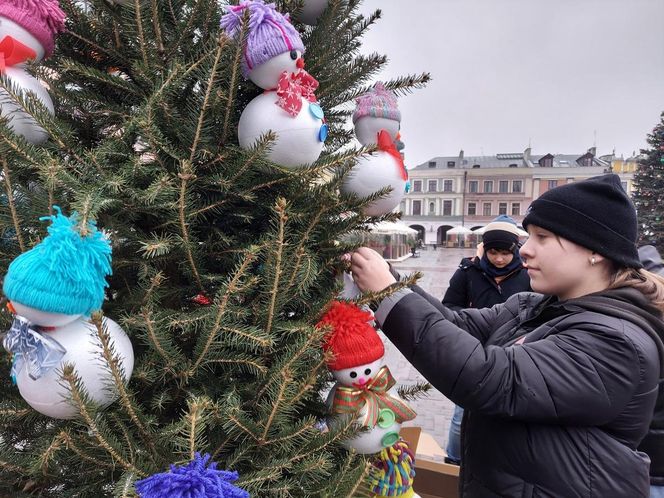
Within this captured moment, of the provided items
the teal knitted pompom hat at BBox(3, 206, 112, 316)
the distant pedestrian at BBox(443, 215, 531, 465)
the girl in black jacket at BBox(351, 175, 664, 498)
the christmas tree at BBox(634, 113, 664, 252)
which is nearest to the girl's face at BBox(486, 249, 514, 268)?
the distant pedestrian at BBox(443, 215, 531, 465)

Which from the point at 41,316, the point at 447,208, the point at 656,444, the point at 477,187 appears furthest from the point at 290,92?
the point at 477,187

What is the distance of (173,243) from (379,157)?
0.56 m

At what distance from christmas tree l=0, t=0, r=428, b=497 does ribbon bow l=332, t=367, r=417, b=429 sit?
8 centimetres

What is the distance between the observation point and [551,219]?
3.58 feet

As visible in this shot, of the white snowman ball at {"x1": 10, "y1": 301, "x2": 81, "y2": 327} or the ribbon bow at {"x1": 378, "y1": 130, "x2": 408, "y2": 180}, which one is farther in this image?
the ribbon bow at {"x1": 378, "y1": 130, "x2": 408, "y2": 180}

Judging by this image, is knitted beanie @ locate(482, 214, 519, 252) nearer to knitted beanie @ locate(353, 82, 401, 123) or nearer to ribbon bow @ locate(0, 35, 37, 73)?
knitted beanie @ locate(353, 82, 401, 123)

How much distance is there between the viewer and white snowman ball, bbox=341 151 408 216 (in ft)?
3.51

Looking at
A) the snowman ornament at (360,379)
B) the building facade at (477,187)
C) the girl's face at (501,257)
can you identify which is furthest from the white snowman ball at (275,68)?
the building facade at (477,187)

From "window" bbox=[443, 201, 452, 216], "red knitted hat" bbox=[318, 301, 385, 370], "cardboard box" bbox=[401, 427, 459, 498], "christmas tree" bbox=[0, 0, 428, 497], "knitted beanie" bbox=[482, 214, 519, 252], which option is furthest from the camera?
"window" bbox=[443, 201, 452, 216]

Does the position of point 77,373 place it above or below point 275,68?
below

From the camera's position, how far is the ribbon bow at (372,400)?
1059mm

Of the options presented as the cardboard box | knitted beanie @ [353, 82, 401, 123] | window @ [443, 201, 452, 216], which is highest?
window @ [443, 201, 452, 216]

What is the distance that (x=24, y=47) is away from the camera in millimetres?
907

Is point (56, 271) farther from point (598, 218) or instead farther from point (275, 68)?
point (598, 218)
